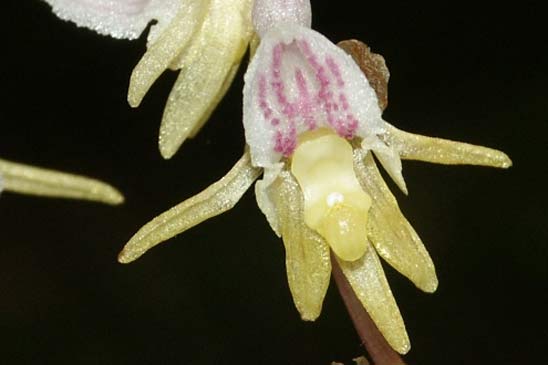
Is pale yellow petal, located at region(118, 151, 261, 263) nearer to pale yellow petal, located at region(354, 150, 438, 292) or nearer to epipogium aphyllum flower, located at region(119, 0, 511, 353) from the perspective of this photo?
epipogium aphyllum flower, located at region(119, 0, 511, 353)

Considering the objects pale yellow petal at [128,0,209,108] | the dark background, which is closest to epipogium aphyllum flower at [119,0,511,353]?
pale yellow petal at [128,0,209,108]

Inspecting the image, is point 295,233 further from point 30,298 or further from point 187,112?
point 30,298

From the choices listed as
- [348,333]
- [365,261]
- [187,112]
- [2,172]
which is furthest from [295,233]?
[348,333]

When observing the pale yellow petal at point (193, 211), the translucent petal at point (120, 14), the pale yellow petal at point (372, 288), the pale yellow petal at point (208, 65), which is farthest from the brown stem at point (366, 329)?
the translucent petal at point (120, 14)

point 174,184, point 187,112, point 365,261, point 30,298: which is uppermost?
point 187,112

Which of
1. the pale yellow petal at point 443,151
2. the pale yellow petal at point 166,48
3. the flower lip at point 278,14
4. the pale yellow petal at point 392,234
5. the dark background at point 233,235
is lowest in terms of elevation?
the dark background at point 233,235

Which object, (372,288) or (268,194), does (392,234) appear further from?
(268,194)

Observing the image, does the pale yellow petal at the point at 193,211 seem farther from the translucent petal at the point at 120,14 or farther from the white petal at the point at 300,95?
the translucent petal at the point at 120,14
